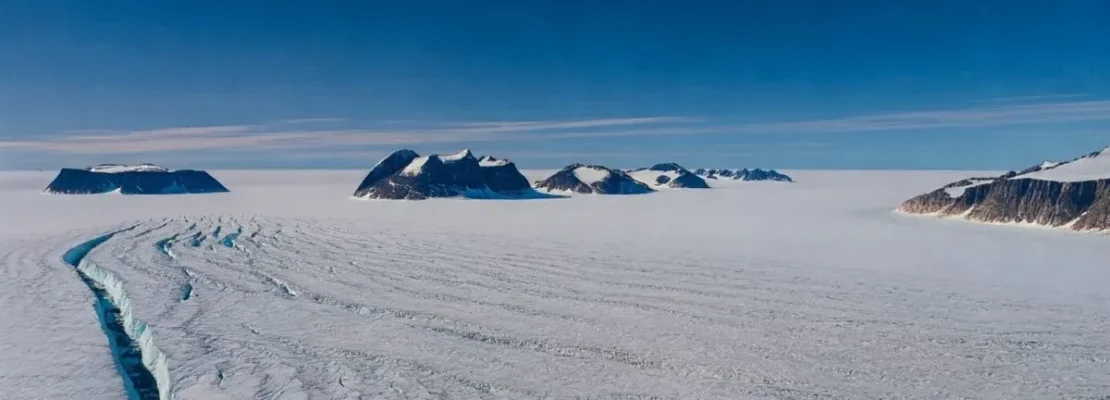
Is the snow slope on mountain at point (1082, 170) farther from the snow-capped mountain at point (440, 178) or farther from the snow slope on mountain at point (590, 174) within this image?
the snow slope on mountain at point (590, 174)

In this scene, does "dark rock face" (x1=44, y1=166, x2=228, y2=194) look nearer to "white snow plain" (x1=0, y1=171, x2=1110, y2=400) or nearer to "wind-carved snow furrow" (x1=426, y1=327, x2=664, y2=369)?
"white snow plain" (x1=0, y1=171, x2=1110, y2=400)

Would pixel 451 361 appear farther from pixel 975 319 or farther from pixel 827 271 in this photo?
pixel 827 271

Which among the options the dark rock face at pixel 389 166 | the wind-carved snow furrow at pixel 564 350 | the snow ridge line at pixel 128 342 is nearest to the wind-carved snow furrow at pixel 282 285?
the snow ridge line at pixel 128 342

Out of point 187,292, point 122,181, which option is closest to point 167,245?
point 187,292

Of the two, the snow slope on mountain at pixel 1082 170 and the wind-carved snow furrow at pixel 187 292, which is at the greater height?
the snow slope on mountain at pixel 1082 170

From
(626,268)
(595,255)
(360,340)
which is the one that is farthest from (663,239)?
(360,340)

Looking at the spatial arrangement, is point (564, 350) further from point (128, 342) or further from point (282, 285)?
point (282, 285)
